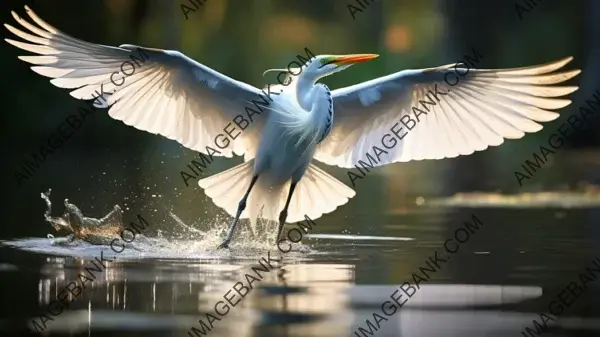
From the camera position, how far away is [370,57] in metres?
11.1

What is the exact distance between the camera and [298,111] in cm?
1120

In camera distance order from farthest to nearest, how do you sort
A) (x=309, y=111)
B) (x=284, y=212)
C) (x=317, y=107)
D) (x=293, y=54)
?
(x=293, y=54) → (x=284, y=212) → (x=309, y=111) → (x=317, y=107)

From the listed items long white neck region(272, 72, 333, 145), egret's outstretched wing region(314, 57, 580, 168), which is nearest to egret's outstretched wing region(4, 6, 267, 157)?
long white neck region(272, 72, 333, 145)

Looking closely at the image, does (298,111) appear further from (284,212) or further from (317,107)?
(284,212)

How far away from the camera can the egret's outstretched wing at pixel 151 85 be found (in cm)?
1068

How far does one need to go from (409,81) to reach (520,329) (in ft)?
15.8

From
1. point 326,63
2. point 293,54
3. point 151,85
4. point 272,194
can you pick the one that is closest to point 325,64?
point 326,63

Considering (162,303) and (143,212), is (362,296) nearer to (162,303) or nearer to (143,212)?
(162,303)

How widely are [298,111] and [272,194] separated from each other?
963 mm

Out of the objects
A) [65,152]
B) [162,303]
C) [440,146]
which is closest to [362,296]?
[162,303]

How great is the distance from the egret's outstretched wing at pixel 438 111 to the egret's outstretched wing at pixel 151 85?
1.02 m

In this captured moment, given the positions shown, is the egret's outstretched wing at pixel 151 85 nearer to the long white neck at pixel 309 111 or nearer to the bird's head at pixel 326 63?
the long white neck at pixel 309 111

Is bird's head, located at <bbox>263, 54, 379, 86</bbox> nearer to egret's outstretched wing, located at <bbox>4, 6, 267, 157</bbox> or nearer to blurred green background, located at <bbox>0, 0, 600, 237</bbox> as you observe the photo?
egret's outstretched wing, located at <bbox>4, 6, 267, 157</bbox>
